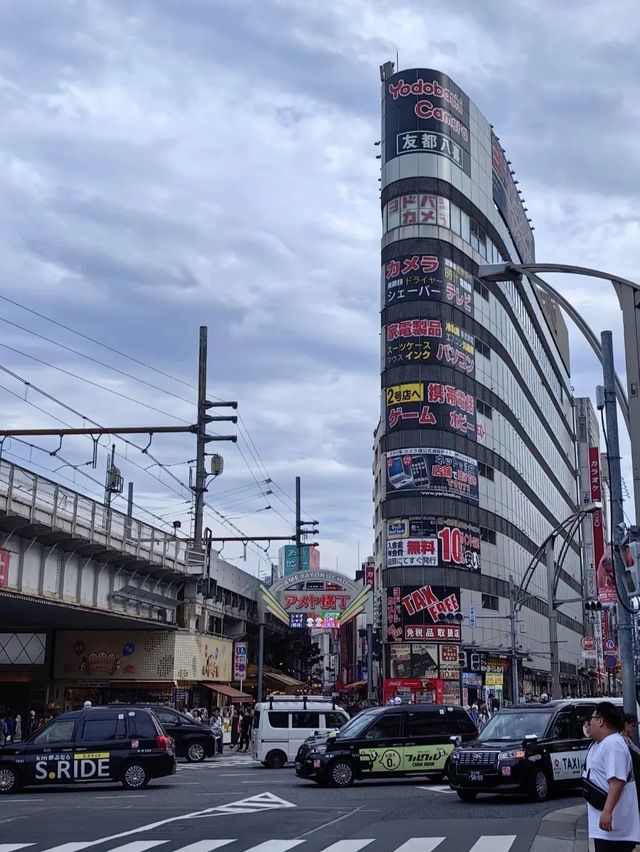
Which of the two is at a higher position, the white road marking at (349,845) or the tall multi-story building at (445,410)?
the tall multi-story building at (445,410)

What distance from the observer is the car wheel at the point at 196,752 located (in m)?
33.7

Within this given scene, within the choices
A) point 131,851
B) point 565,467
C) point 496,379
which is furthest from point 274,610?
point 565,467

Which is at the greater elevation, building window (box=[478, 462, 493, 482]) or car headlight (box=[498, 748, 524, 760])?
building window (box=[478, 462, 493, 482])

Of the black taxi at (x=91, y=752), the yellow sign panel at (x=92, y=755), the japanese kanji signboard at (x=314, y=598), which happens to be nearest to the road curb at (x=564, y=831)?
the black taxi at (x=91, y=752)

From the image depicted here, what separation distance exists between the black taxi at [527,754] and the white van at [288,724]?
11.4m

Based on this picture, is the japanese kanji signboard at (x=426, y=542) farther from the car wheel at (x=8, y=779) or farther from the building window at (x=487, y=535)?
the car wheel at (x=8, y=779)

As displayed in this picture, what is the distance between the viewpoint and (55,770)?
2216cm

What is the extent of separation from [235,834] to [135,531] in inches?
1037

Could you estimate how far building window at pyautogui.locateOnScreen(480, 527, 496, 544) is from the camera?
67.0m

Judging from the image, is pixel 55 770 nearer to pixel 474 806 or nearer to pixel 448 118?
pixel 474 806

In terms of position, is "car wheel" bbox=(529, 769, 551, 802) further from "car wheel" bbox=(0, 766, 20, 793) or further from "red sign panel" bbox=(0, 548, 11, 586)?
"red sign panel" bbox=(0, 548, 11, 586)

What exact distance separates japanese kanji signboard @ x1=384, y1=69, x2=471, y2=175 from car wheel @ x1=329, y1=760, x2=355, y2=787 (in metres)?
52.2

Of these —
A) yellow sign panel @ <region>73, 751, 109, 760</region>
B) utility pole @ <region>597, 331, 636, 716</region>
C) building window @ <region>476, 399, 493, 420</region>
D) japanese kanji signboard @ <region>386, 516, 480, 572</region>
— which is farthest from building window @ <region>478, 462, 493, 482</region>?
utility pole @ <region>597, 331, 636, 716</region>

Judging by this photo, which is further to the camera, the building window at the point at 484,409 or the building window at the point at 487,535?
the building window at the point at 484,409
